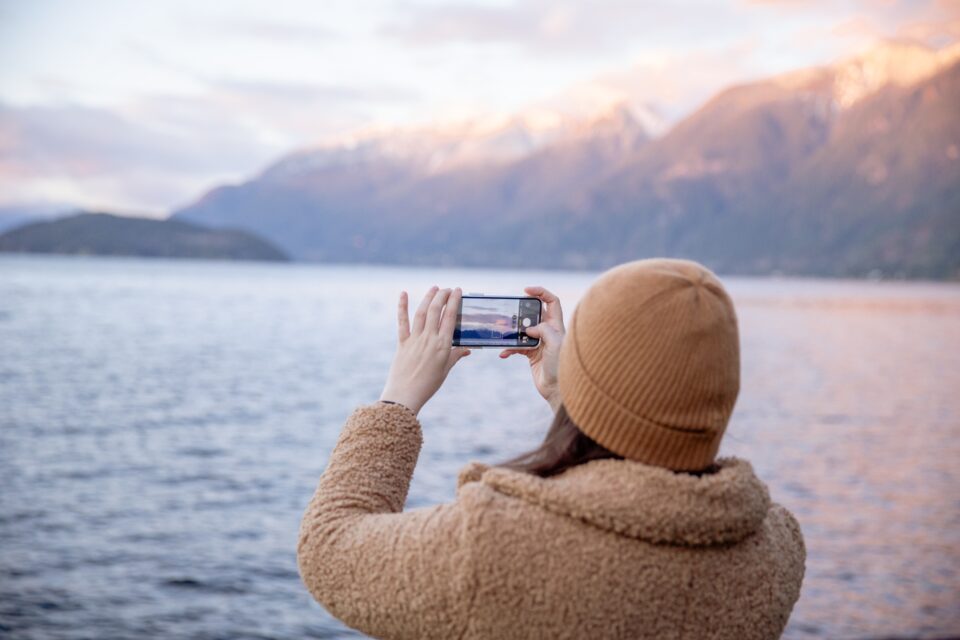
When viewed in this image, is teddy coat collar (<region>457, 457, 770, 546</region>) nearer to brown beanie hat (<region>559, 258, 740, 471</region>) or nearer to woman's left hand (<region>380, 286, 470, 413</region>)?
brown beanie hat (<region>559, 258, 740, 471</region>)

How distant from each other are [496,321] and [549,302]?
28 cm

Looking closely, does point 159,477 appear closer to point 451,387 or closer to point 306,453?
point 306,453

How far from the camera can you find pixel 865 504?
20172mm

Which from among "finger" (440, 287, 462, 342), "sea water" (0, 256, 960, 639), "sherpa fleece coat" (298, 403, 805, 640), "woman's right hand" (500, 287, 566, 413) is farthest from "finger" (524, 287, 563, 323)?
"sherpa fleece coat" (298, 403, 805, 640)

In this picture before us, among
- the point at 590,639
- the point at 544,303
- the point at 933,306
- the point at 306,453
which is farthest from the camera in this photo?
the point at 933,306

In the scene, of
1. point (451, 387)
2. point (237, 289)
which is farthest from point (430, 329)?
point (237, 289)

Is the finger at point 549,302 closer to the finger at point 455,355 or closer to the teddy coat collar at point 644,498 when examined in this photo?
the finger at point 455,355

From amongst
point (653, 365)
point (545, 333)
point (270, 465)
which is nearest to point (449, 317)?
point (545, 333)

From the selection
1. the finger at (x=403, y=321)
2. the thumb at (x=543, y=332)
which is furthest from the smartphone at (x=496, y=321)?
the finger at (x=403, y=321)

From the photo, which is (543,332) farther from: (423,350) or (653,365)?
(653,365)

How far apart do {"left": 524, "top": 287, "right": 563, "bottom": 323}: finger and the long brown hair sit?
0.66 metres

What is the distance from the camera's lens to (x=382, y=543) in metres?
1.71

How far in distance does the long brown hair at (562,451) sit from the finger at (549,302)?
26.1 inches

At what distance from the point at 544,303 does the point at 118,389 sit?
32.7 m
